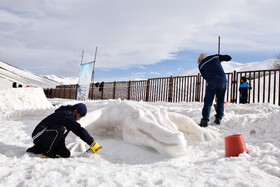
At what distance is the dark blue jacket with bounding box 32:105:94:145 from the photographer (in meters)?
2.32

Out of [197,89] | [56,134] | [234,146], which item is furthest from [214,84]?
[197,89]

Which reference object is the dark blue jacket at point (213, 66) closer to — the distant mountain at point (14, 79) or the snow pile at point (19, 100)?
the snow pile at point (19, 100)

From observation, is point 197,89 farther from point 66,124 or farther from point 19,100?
point 66,124

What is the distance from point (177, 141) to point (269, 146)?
3.81 ft

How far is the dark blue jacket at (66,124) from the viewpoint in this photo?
7.61ft

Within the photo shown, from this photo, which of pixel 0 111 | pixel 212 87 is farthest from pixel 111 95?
pixel 212 87

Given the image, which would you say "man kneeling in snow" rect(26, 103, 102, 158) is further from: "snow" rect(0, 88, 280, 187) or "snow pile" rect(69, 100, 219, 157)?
"snow pile" rect(69, 100, 219, 157)

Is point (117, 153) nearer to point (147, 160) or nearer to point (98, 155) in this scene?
point (98, 155)

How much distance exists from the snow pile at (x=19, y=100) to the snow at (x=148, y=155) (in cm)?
203

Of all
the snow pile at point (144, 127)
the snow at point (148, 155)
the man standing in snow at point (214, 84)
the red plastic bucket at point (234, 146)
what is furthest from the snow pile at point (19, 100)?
the red plastic bucket at point (234, 146)

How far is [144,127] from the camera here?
2.72 m

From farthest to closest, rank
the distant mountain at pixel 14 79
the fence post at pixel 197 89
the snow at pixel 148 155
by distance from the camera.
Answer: the distant mountain at pixel 14 79
the fence post at pixel 197 89
the snow at pixel 148 155

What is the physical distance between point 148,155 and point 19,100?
4.80m

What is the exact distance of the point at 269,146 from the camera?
8.46 feet
